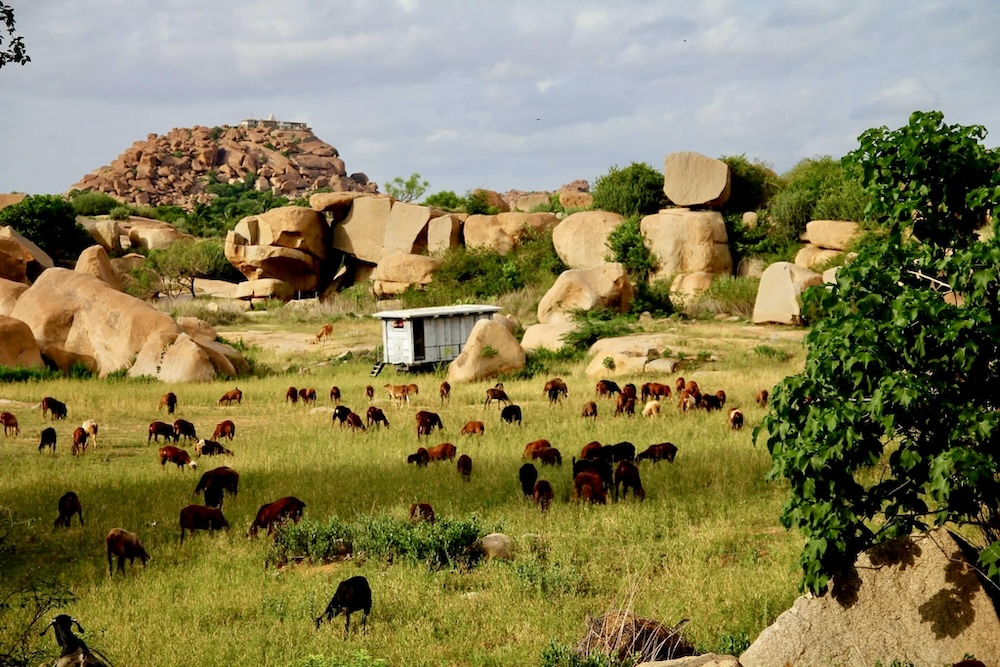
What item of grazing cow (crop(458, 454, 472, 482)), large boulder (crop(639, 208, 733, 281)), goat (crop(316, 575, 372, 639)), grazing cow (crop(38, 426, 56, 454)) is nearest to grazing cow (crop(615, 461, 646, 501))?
grazing cow (crop(458, 454, 472, 482))

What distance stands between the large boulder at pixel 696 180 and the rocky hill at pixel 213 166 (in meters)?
89.4

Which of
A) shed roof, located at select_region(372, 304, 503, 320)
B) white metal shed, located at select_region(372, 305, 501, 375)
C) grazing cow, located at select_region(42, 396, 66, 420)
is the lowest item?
grazing cow, located at select_region(42, 396, 66, 420)

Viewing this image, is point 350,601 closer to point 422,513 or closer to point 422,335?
→ point 422,513

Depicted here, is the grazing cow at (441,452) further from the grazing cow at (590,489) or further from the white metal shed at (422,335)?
the white metal shed at (422,335)

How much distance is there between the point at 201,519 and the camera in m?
12.8

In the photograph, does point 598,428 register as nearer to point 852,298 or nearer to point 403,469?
point 403,469

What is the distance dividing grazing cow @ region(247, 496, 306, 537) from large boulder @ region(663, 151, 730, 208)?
3729 centimetres

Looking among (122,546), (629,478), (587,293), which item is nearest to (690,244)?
(587,293)

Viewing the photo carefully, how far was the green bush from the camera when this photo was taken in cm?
4956

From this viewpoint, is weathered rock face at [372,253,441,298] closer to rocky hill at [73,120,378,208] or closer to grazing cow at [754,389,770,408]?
grazing cow at [754,389,770,408]

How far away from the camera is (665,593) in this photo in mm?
10000

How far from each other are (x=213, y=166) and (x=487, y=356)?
396 feet

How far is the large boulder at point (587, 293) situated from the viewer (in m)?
36.6

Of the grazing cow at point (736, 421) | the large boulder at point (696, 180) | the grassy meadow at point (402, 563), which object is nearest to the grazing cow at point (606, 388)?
the grassy meadow at point (402, 563)
